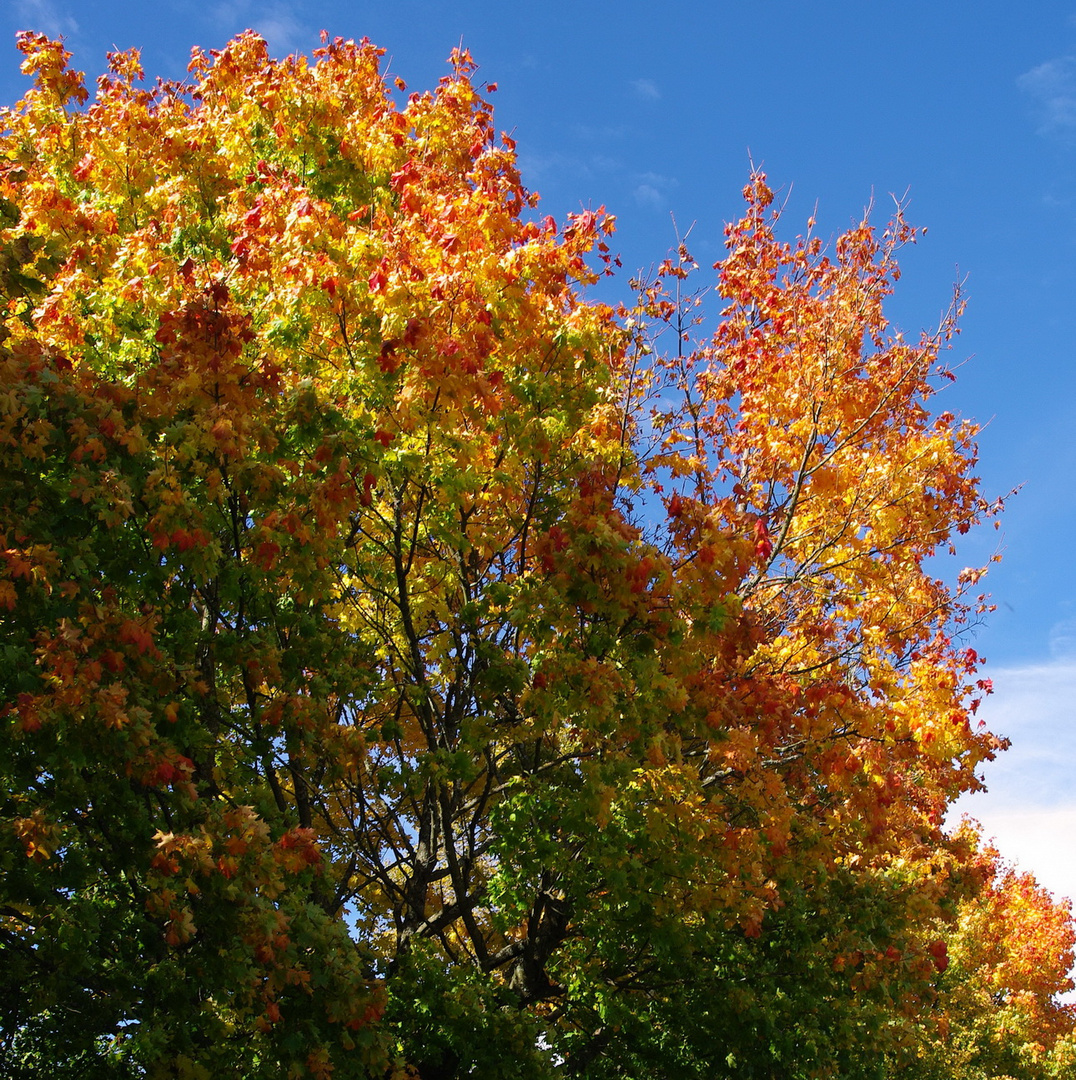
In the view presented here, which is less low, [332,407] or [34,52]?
[34,52]

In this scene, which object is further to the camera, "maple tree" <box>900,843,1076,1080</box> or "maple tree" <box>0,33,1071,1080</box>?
"maple tree" <box>900,843,1076,1080</box>

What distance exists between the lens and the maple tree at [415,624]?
21.4ft

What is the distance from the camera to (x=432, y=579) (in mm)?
10336

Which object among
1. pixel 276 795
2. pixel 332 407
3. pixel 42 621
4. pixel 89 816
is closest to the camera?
pixel 42 621

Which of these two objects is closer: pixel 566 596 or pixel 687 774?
pixel 566 596

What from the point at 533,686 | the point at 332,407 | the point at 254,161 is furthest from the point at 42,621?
the point at 254,161

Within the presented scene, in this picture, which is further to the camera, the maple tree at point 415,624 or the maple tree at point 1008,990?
the maple tree at point 1008,990

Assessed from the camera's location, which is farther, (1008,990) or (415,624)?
(1008,990)

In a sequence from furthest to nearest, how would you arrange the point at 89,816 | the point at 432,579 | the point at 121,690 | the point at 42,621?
the point at 432,579
the point at 89,816
the point at 42,621
the point at 121,690

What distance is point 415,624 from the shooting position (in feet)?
34.3

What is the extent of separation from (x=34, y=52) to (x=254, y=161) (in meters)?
3.35

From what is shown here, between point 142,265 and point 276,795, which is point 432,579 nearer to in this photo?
point 276,795

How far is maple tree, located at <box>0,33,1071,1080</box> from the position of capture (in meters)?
6.52

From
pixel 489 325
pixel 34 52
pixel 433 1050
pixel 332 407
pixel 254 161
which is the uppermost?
pixel 34 52
